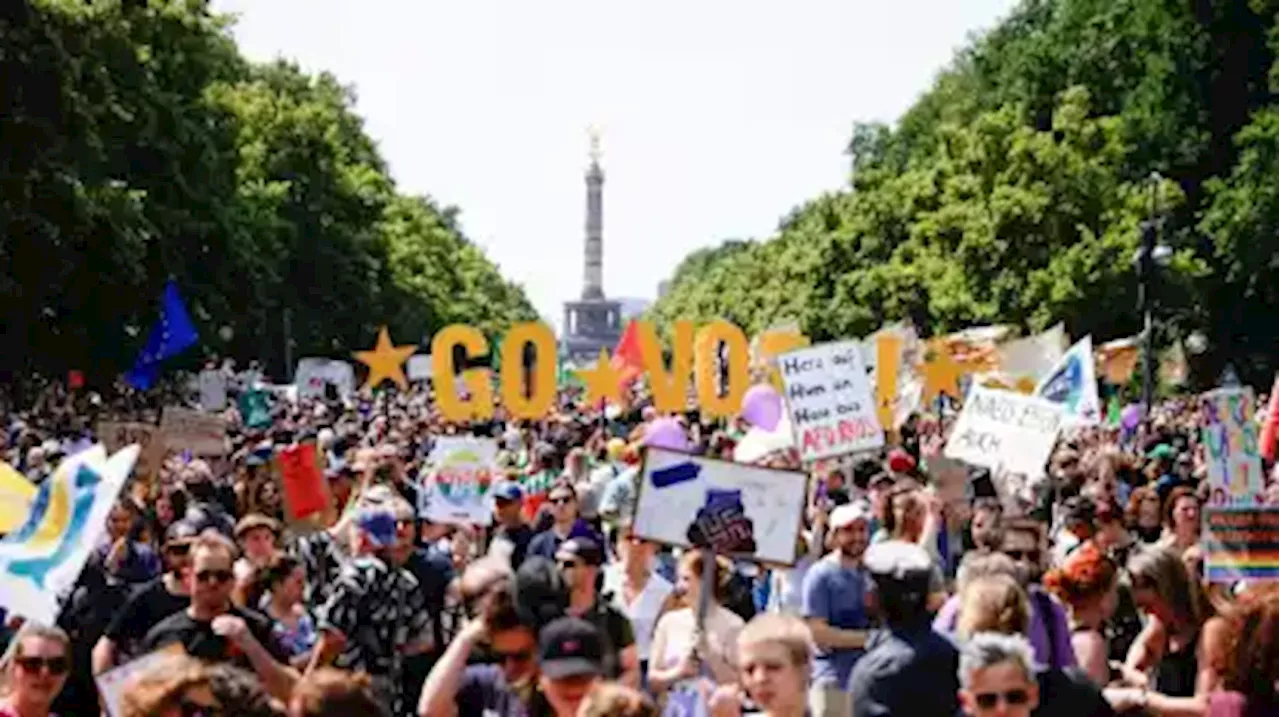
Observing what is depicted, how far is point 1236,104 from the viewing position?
182ft

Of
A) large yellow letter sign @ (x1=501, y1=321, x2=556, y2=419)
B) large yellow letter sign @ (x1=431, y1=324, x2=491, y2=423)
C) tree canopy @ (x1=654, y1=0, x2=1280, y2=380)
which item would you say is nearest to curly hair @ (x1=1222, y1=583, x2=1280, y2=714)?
large yellow letter sign @ (x1=501, y1=321, x2=556, y2=419)

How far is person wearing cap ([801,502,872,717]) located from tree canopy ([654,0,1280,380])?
123ft

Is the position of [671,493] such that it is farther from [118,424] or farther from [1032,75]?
[1032,75]

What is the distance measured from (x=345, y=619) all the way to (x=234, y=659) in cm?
95

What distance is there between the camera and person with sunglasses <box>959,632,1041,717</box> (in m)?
6.20

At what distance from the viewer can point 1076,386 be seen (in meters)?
20.3

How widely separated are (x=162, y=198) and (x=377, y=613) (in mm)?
40044

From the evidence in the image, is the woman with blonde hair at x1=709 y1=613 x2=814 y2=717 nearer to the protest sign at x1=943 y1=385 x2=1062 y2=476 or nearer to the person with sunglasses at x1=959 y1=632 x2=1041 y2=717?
the person with sunglasses at x1=959 y1=632 x2=1041 y2=717

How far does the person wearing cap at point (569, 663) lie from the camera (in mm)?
6293

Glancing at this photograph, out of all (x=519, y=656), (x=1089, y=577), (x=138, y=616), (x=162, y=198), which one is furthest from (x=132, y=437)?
(x=162, y=198)

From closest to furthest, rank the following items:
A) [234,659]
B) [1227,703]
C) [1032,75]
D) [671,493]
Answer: [1227,703] → [234,659] → [671,493] → [1032,75]

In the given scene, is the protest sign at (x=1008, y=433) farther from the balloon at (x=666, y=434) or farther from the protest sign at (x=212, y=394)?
the protest sign at (x=212, y=394)

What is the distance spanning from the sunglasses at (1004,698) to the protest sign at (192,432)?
13.5 metres

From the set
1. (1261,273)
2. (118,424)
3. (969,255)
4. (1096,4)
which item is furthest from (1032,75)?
(118,424)
